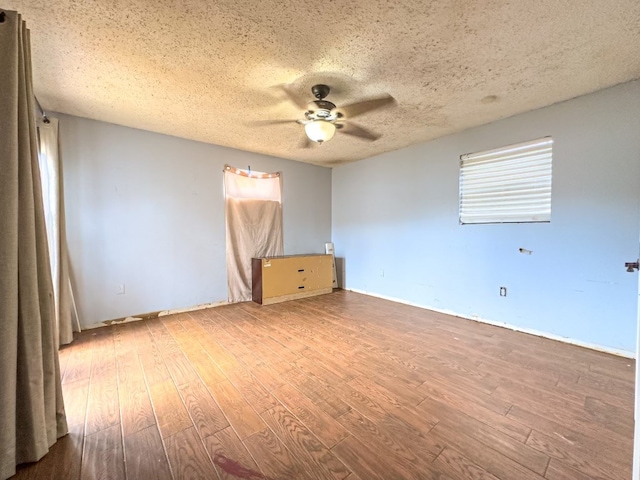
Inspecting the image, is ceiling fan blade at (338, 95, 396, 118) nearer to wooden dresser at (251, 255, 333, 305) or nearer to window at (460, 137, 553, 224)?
window at (460, 137, 553, 224)

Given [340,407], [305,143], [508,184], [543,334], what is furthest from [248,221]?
[543,334]

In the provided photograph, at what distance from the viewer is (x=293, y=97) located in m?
2.37

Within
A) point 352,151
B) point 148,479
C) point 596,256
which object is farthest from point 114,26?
point 596,256

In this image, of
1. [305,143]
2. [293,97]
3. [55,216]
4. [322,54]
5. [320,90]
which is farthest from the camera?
[305,143]

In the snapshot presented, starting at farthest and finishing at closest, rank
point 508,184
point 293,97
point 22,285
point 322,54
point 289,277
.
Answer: point 289,277 → point 508,184 → point 293,97 → point 322,54 → point 22,285

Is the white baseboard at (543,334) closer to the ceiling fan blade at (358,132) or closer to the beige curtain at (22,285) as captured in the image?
the ceiling fan blade at (358,132)

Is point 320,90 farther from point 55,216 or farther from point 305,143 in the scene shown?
point 55,216

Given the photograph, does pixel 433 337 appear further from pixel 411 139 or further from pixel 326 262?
pixel 411 139

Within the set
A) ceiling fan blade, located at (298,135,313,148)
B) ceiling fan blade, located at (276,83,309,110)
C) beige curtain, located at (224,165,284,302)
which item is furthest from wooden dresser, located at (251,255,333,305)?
ceiling fan blade, located at (276,83,309,110)

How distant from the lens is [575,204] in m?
2.46

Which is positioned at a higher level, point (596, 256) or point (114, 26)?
point (114, 26)

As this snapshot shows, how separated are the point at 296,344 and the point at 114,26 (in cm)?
274

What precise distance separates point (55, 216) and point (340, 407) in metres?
3.20

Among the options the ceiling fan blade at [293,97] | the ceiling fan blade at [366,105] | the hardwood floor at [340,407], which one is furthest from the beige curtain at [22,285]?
the ceiling fan blade at [366,105]
